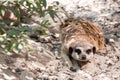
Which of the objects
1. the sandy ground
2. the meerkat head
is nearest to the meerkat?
the meerkat head

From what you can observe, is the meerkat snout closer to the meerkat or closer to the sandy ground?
the meerkat

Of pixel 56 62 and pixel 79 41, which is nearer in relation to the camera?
pixel 56 62

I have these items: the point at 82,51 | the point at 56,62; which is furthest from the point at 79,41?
the point at 56,62

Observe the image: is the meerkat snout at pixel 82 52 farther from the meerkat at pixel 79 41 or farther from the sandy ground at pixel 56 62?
the sandy ground at pixel 56 62

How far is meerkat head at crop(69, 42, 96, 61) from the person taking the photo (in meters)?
5.10

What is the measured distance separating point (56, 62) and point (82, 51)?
39 centimetres

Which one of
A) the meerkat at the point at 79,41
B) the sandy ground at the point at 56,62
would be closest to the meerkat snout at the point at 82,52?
the meerkat at the point at 79,41

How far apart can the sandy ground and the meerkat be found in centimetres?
11

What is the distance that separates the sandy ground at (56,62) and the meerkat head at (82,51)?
0.13 meters

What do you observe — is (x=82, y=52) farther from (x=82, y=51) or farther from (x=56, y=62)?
(x=56, y=62)

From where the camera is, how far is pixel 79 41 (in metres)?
5.36

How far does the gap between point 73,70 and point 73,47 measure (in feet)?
1.63

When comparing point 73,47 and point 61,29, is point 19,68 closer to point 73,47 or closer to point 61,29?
point 73,47

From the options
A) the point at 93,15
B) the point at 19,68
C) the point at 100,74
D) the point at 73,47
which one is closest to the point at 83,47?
the point at 73,47
